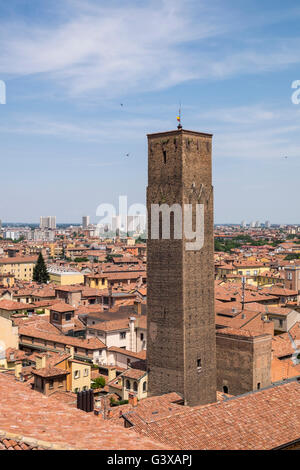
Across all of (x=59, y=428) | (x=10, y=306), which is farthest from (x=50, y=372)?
(x=10, y=306)

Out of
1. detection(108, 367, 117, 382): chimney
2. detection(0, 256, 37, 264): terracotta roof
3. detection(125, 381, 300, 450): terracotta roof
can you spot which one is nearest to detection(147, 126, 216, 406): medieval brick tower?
detection(108, 367, 117, 382): chimney

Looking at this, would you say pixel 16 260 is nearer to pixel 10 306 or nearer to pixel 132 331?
pixel 10 306

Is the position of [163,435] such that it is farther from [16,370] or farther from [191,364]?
[16,370]

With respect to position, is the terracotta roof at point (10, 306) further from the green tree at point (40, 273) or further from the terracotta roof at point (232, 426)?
the terracotta roof at point (232, 426)

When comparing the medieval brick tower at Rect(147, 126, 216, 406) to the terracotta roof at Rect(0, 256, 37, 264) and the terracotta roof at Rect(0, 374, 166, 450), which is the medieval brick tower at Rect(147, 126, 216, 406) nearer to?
the terracotta roof at Rect(0, 374, 166, 450)

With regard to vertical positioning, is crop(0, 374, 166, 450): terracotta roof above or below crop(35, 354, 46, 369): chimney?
above

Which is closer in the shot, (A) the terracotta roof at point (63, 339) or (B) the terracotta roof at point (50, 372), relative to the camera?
(B) the terracotta roof at point (50, 372)

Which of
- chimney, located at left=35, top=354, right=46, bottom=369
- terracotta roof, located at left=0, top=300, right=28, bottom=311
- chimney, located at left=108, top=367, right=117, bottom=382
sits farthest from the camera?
terracotta roof, located at left=0, top=300, right=28, bottom=311

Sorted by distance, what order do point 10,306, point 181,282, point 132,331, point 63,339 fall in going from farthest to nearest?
point 10,306, point 132,331, point 63,339, point 181,282

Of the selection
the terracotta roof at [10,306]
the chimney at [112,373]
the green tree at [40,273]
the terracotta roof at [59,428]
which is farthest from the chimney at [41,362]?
the green tree at [40,273]
